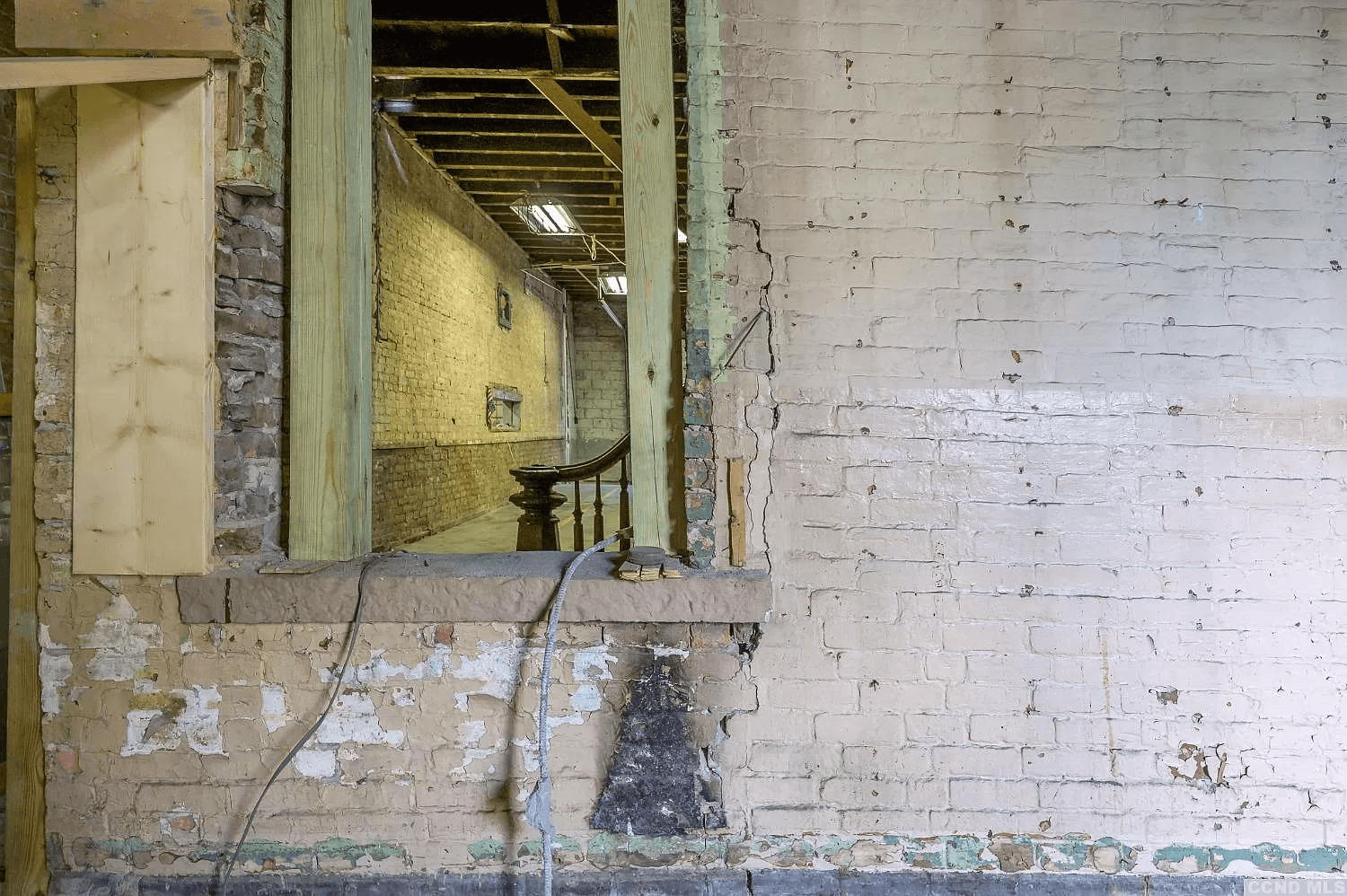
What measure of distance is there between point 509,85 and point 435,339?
249cm

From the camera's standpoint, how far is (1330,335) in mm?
1754

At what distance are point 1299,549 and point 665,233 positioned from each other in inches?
78.5

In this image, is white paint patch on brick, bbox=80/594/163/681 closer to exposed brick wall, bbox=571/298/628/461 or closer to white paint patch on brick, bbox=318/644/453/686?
white paint patch on brick, bbox=318/644/453/686

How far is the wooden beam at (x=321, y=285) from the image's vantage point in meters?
1.79

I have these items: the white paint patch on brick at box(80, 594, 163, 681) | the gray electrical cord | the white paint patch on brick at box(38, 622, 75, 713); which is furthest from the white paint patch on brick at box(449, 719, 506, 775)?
the white paint patch on brick at box(38, 622, 75, 713)

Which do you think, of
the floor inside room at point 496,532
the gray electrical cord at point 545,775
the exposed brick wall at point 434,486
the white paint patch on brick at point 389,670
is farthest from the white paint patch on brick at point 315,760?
the exposed brick wall at point 434,486

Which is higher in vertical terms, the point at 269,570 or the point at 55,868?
the point at 269,570

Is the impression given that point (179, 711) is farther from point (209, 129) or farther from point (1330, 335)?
point (1330, 335)

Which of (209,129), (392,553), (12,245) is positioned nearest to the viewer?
(209,129)

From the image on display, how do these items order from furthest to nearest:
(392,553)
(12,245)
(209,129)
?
(12,245)
(392,553)
(209,129)

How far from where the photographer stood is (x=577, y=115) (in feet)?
13.4

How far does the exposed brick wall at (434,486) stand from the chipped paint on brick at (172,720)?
2.90 metres

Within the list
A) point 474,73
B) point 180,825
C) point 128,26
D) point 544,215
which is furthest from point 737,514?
point 544,215

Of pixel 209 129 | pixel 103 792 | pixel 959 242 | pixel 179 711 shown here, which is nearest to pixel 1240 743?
pixel 959 242
